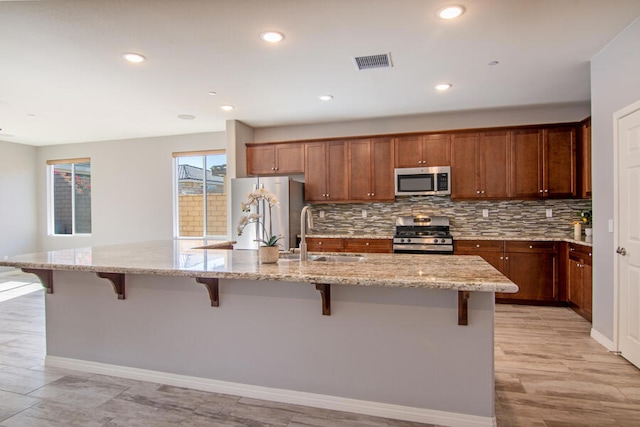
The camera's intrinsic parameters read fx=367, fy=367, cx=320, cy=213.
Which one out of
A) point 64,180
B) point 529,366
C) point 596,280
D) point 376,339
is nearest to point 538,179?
point 596,280

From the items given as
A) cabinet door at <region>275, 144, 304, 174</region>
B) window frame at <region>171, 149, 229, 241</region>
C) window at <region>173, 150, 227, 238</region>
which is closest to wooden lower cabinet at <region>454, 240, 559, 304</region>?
cabinet door at <region>275, 144, 304, 174</region>

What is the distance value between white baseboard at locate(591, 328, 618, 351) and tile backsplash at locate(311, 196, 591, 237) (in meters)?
1.69

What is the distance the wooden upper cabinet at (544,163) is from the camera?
452 centimetres

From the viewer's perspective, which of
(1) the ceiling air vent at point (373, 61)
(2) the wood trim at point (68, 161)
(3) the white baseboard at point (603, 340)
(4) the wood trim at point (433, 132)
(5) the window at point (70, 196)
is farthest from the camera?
(5) the window at point (70, 196)

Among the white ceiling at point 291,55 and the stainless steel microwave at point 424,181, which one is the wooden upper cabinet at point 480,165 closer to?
the stainless steel microwave at point 424,181

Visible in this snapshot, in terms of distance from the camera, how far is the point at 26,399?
7.74 ft

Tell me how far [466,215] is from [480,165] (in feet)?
2.43

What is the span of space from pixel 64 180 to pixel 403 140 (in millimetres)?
6735

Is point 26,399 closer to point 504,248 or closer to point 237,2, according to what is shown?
point 237,2

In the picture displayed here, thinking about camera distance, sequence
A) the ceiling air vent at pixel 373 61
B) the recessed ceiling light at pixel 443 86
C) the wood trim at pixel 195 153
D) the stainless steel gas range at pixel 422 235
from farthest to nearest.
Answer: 1. the wood trim at pixel 195 153
2. the stainless steel gas range at pixel 422 235
3. the recessed ceiling light at pixel 443 86
4. the ceiling air vent at pixel 373 61

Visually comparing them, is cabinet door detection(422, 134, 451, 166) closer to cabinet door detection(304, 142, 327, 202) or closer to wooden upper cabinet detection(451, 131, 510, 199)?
wooden upper cabinet detection(451, 131, 510, 199)

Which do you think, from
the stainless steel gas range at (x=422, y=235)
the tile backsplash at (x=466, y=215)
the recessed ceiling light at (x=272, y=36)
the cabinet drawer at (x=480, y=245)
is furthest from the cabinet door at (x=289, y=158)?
the recessed ceiling light at (x=272, y=36)

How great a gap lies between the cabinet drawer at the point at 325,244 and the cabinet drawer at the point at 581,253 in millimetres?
2700

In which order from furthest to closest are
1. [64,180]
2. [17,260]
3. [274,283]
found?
[64,180], [17,260], [274,283]
